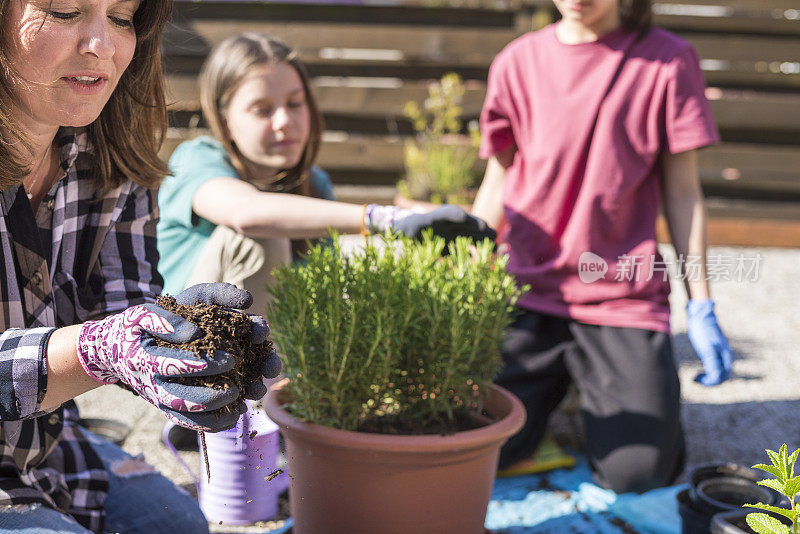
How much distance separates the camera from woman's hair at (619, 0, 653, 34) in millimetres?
2449

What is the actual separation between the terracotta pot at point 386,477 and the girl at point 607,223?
35.4 inches

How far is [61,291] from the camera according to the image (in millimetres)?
1583

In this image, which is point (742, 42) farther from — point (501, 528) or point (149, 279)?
point (149, 279)

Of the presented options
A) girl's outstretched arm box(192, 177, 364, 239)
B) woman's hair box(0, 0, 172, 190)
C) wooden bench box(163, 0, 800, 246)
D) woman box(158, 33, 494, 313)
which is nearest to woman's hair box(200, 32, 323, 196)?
woman box(158, 33, 494, 313)

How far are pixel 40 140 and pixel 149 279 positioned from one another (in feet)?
1.41

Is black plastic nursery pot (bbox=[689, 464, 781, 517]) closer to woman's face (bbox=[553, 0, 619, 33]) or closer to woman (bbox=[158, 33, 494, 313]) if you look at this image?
woman (bbox=[158, 33, 494, 313])

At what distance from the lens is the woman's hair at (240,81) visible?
2.37m

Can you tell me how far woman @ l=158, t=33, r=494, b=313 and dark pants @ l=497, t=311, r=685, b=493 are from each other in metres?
0.66

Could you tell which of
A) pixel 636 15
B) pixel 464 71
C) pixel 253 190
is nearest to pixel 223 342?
pixel 253 190

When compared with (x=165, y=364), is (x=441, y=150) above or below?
above

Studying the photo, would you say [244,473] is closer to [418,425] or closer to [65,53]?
[418,425]

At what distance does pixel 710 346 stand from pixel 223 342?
1727mm

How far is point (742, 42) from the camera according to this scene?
16.7ft

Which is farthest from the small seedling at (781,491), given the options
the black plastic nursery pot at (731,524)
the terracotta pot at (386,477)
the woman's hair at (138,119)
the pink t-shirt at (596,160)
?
the pink t-shirt at (596,160)
